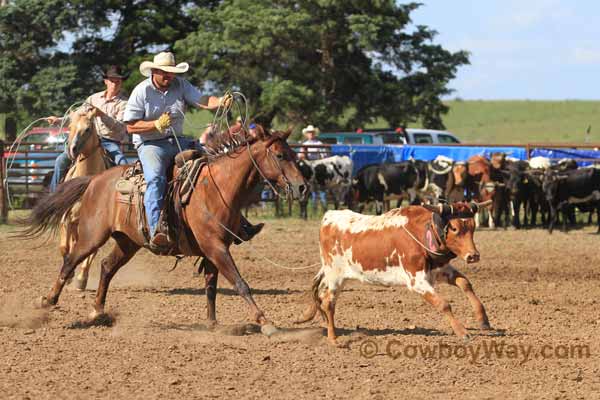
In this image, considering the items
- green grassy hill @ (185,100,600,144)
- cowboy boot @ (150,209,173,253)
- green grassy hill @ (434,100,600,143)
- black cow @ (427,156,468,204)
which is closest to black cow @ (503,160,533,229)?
black cow @ (427,156,468,204)

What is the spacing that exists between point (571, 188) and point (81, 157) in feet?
38.0

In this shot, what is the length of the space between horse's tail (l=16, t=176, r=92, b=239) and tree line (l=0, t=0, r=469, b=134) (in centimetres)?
2176

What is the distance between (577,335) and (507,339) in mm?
672

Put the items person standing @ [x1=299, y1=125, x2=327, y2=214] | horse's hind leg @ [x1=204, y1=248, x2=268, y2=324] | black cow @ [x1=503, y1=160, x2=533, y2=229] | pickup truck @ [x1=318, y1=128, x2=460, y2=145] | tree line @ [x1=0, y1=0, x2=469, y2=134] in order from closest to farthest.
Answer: horse's hind leg @ [x1=204, y1=248, x2=268, y2=324]
black cow @ [x1=503, y1=160, x2=533, y2=229]
person standing @ [x1=299, y1=125, x2=327, y2=214]
pickup truck @ [x1=318, y1=128, x2=460, y2=145]
tree line @ [x1=0, y1=0, x2=469, y2=134]

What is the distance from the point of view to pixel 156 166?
27.2ft

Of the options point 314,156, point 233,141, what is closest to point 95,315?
point 233,141

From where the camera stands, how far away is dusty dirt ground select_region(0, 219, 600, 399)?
6043 millimetres

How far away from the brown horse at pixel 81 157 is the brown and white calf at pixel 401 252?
2.90m

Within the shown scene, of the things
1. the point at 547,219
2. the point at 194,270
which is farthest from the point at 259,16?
the point at 194,270

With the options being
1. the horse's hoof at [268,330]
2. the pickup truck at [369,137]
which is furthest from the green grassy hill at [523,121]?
the horse's hoof at [268,330]

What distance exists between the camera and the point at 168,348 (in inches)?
283

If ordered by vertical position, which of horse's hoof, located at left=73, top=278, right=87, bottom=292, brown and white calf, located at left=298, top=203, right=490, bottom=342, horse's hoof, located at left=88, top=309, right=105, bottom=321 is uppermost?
brown and white calf, located at left=298, top=203, right=490, bottom=342

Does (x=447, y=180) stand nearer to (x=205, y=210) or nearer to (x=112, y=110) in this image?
(x=112, y=110)

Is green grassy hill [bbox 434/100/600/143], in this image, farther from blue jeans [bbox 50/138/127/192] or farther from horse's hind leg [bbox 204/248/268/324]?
horse's hind leg [bbox 204/248/268/324]
